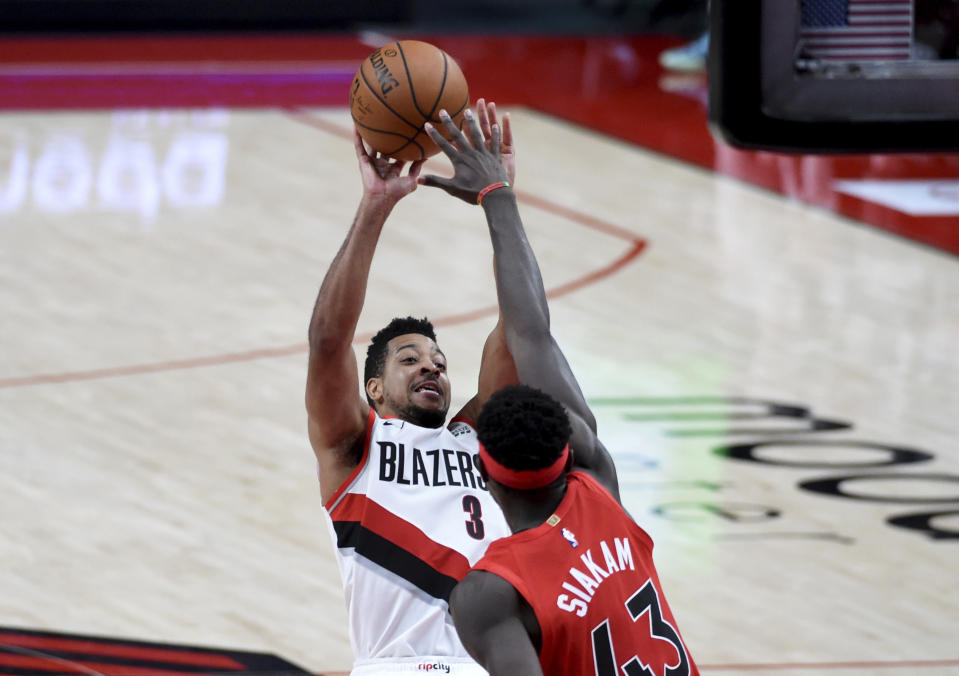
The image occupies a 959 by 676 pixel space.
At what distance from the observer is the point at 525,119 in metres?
15.2

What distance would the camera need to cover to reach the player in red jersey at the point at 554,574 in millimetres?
3268

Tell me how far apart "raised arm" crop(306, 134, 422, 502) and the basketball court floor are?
6.75 ft

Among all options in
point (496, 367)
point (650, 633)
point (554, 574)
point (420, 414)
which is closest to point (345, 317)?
point (496, 367)

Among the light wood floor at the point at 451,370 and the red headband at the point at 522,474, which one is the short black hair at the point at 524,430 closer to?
the red headband at the point at 522,474

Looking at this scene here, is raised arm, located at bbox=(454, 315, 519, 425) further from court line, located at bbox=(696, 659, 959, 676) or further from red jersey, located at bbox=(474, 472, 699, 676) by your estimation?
court line, located at bbox=(696, 659, 959, 676)

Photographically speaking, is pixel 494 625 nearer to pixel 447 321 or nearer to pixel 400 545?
pixel 400 545

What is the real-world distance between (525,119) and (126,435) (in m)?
7.70

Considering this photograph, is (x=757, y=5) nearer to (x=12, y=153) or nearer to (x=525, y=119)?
(x=12, y=153)

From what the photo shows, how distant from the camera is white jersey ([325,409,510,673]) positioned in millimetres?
4547

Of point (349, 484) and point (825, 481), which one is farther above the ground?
point (349, 484)

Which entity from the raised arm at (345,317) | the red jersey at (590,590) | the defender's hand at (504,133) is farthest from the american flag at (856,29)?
the raised arm at (345,317)

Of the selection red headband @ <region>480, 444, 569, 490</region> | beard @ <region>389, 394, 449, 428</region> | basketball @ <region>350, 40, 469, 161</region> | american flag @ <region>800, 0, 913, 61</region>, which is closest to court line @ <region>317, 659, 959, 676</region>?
beard @ <region>389, 394, 449, 428</region>

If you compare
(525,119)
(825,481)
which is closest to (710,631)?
(825,481)

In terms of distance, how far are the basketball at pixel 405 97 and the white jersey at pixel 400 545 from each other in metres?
0.79
